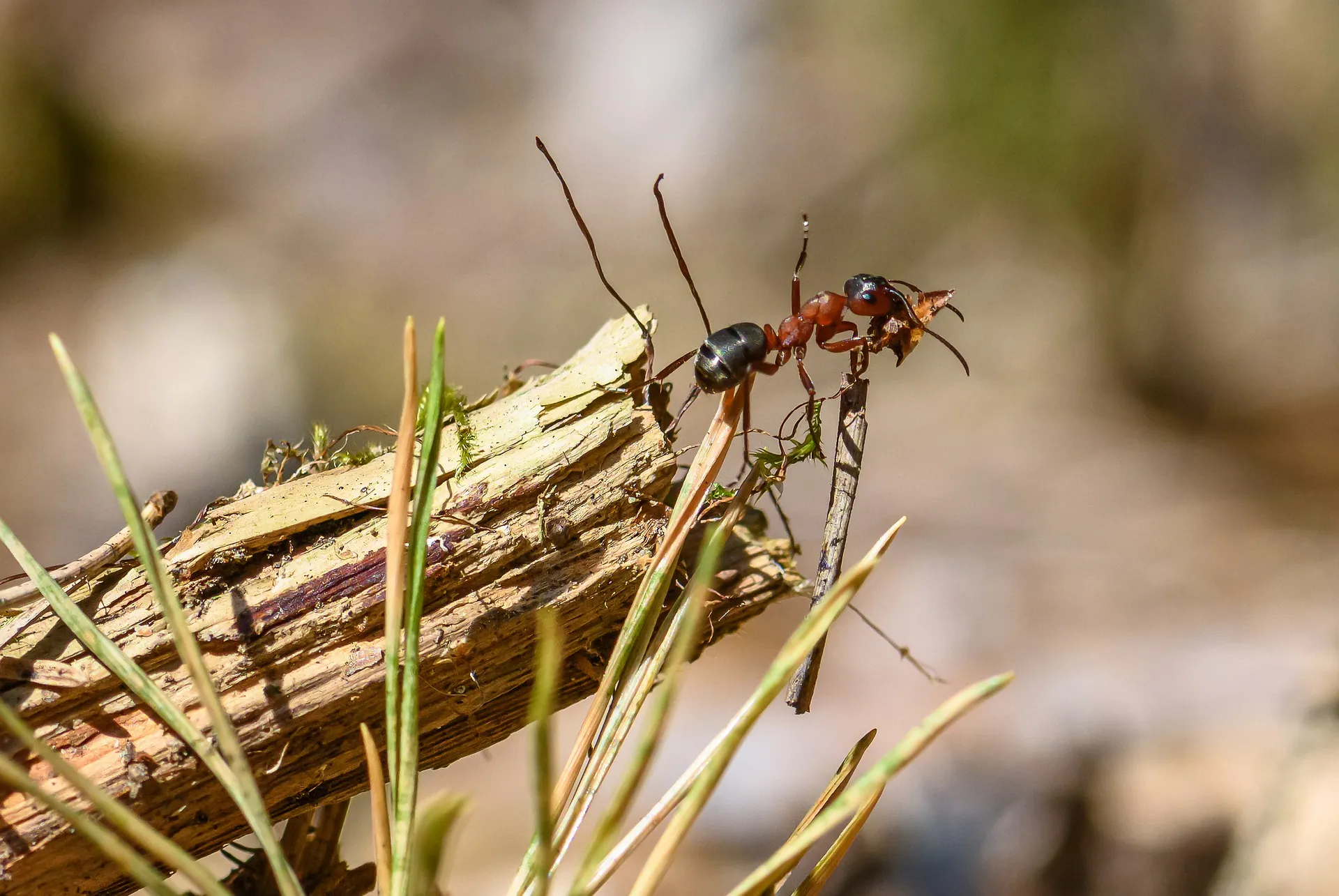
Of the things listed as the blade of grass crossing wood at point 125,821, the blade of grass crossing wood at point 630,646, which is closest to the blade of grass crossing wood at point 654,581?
the blade of grass crossing wood at point 630,646

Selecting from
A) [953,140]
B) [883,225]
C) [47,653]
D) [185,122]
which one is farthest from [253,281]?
[47,653]

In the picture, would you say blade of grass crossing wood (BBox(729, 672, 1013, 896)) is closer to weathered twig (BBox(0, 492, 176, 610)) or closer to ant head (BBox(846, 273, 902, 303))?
weathered twig (BBox(0, 492, 176, 610))

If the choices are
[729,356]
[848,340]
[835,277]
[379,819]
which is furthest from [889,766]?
[835,277]

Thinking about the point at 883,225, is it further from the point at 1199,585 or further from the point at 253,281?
the point at 253,281

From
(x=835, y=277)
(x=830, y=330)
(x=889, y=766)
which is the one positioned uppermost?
(x=835, y=277)

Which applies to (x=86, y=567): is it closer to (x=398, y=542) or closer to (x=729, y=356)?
(x=398, y=542)

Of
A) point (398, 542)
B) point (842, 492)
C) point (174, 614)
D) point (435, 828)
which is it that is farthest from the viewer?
point (842, 492)

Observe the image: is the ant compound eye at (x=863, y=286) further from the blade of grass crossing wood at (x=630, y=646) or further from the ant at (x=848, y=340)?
the blade of grass crossing wood at (x=630, y=646)
